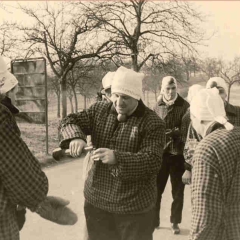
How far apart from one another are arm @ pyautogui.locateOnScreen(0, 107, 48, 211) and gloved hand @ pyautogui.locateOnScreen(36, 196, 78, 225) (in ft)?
0.31

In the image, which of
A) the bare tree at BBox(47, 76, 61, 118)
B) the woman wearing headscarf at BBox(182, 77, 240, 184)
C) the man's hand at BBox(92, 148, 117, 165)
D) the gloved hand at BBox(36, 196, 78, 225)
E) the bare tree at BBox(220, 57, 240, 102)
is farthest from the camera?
the bare tree at BBox(220, 57, 240, 102)

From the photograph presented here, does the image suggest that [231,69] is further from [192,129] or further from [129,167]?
[129,167]

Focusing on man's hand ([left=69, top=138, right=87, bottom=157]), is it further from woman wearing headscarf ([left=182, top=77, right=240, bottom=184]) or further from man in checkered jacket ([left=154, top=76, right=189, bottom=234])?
man in checkered jacket ([left=154, top=76, right=189, bottom=234])

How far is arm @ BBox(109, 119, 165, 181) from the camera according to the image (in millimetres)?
2766

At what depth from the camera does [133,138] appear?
3049mm

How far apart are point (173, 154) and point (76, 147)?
274 centimetres

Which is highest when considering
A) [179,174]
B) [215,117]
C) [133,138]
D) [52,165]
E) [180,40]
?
[180,40]

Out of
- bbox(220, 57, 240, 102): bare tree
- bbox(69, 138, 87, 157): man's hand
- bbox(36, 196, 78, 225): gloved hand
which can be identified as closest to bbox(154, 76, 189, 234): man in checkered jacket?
bbox(69, 138, 87, 157): man's hand

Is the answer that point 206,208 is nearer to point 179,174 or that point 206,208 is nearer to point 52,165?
point 179,174

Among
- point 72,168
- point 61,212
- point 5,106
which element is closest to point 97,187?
point 61,212

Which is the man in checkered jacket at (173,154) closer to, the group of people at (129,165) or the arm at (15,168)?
the group of people at (129,165)

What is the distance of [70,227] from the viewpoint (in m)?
5.32

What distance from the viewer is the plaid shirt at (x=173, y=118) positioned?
5.30 meters

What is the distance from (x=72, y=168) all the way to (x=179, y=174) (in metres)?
4.37
